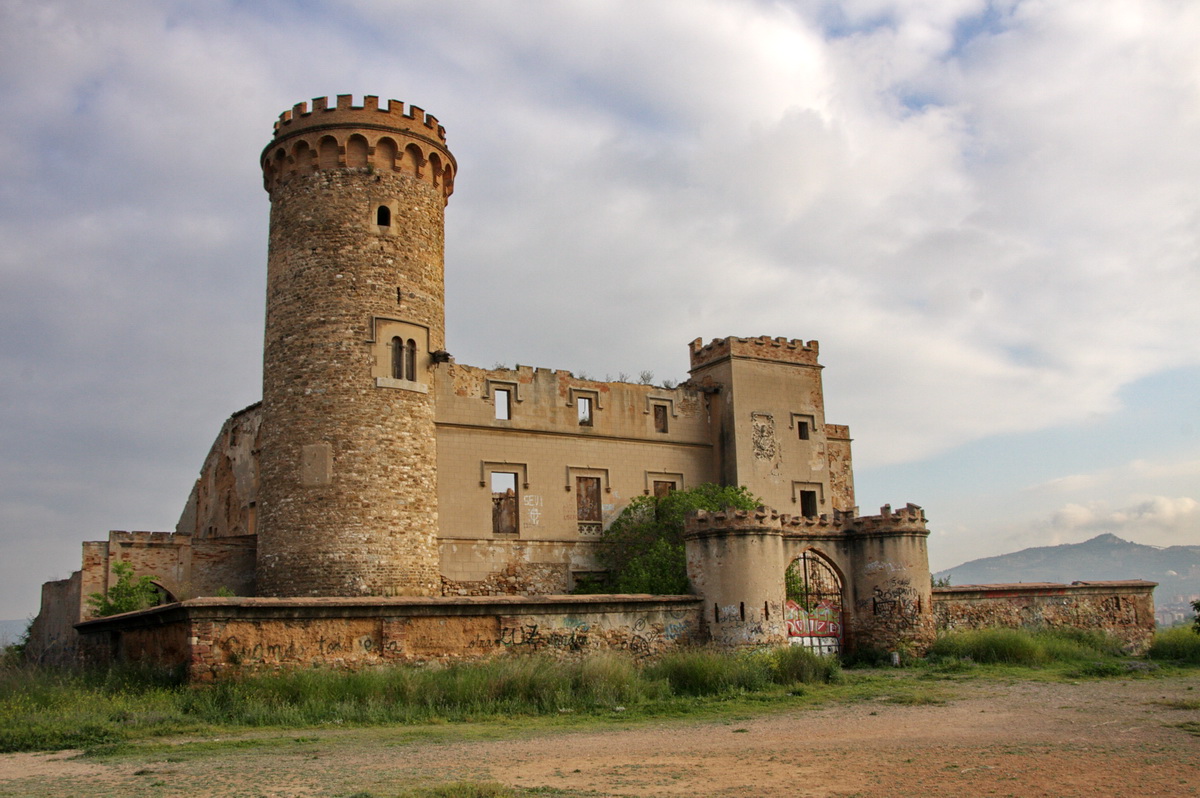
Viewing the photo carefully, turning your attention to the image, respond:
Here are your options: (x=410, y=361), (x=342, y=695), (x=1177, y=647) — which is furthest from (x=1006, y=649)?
(x=410, y=361)

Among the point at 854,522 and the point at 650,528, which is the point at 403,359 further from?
the point at 854,522

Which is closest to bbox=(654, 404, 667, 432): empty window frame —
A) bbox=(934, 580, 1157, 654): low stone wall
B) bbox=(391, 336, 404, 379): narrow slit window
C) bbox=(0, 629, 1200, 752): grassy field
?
bbox=(391, 336, 404, 379): narrow slit window

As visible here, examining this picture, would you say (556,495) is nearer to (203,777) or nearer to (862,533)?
(862,533)

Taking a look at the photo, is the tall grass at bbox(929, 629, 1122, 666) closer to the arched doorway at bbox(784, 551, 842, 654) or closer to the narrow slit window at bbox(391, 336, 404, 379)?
the arched doorway at bbox(784, 551, 842, 654)

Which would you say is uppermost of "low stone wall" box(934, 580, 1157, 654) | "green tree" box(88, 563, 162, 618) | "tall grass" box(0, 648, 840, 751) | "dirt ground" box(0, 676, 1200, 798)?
"green tree" box(88, 563, 162, 618)

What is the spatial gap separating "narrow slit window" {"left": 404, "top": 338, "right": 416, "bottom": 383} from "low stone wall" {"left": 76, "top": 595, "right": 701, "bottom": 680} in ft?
25.3

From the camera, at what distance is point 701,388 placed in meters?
32.4

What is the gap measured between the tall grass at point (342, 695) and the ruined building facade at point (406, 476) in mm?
2284

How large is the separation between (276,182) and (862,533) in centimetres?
1716

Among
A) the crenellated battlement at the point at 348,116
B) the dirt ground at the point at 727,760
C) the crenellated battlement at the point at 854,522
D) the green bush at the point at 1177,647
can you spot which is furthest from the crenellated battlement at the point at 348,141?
the green bush at the point at 1177,647

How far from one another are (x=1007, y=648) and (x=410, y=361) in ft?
51.6

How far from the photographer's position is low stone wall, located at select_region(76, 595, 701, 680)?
16953 mm

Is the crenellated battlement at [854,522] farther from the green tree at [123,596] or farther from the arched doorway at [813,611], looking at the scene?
the green tree at [123,596]

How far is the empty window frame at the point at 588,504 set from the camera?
29.2 m
